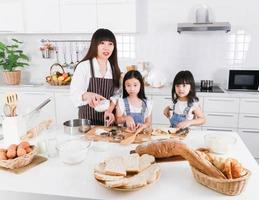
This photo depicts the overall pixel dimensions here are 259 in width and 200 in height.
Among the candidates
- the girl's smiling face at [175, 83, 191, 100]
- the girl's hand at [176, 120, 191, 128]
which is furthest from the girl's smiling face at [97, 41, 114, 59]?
the girl's hand at [176, 120, 191, 128]

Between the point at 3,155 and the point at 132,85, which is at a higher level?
the point at 132,85

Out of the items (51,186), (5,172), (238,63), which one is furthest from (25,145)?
(238,63)

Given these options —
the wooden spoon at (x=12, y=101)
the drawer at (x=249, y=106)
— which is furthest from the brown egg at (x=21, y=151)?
the drawer at (x=249, y=106)

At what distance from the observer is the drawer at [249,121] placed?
9.42ft

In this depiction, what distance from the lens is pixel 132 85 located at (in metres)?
1.87

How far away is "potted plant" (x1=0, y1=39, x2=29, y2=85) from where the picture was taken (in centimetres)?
340

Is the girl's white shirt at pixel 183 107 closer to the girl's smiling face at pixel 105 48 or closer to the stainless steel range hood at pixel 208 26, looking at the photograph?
the girl's smiling face at pixel 105 48

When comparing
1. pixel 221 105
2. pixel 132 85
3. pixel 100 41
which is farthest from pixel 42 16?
pixel 221 105

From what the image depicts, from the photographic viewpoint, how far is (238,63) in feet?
10.8

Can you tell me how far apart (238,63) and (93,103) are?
6.92 ft

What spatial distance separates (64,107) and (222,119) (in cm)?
170

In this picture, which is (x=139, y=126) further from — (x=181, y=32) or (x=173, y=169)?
(x=181, y=32)

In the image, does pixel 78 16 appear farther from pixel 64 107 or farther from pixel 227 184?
pixel 227 184

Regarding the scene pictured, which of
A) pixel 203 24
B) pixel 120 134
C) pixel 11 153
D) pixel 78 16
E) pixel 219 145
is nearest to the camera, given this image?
pixel 11 153
